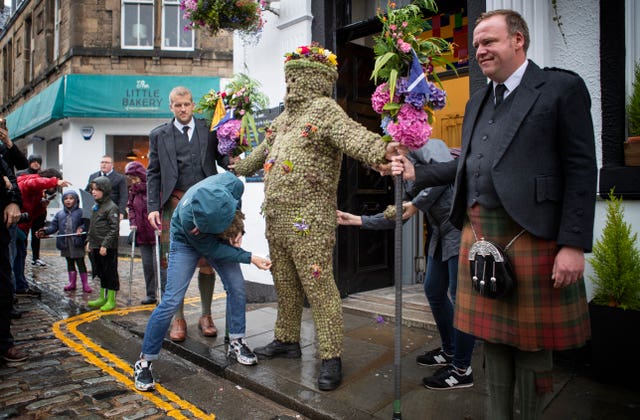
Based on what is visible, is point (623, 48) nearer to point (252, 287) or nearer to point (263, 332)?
point (263, 332)

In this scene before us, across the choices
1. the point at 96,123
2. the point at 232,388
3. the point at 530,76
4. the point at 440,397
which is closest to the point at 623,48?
the point at 530,76

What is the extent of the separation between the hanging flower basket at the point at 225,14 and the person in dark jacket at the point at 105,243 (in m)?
2.42

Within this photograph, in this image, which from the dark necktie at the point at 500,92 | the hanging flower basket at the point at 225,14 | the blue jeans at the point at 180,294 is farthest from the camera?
the hanging flower basket at the point at 225,14

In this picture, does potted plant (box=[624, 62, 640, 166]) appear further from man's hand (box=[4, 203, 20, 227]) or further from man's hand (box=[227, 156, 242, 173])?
man's hand (box=[4, 203, 20, 227])

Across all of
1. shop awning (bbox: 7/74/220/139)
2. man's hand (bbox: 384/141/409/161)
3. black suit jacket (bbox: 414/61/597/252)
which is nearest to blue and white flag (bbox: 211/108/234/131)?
man's hand (bbox: 384/141/409/161)

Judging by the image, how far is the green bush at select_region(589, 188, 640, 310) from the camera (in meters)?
2.98

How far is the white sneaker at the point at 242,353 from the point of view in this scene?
3574 mm

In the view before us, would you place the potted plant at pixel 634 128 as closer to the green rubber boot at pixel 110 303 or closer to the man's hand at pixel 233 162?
the man's hand at pixel 233 162

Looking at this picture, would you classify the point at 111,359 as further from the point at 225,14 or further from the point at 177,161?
the point at 225,14

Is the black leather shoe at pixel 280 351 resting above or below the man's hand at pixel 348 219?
below

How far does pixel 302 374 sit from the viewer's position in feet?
11.1

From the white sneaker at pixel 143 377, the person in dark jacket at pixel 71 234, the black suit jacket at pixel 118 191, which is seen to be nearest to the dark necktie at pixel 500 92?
the white sneaker at pixel 143 377

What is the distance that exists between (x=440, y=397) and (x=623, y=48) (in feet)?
9.00

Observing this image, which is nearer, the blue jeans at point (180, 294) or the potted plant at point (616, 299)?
the potted plant at point (616, 299)
